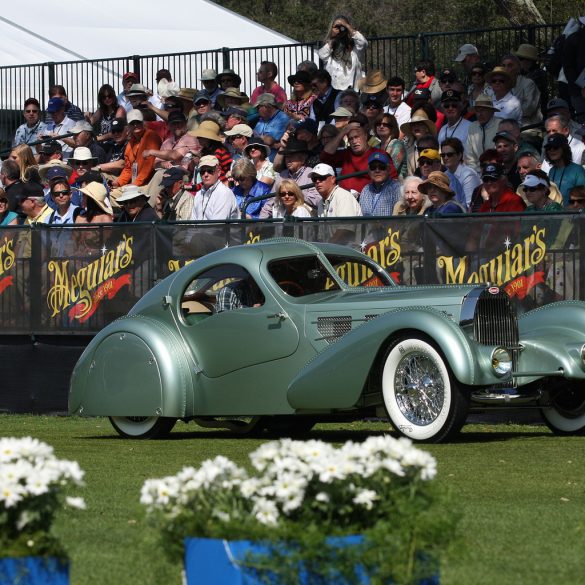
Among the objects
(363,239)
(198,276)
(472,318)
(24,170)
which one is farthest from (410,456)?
(24,170)

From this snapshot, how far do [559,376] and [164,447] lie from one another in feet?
10.6

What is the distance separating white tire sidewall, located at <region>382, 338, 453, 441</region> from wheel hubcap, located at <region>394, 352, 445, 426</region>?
0.03 metres

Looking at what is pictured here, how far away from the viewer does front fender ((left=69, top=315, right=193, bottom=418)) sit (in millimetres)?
12008

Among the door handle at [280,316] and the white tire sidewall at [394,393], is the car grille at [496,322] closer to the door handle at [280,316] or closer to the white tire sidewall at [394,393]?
the white tire sidewall at [394,393]

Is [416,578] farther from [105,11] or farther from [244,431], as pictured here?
[105,11]

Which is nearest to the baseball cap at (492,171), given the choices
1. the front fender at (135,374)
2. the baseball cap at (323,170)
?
the baseball cap at (323,170)

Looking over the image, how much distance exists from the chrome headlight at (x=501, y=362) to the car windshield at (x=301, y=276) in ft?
5.58

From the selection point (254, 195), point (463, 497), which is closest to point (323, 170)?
point (254, 195)

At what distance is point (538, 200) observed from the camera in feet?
45.2

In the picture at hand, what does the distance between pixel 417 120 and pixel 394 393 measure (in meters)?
6.31

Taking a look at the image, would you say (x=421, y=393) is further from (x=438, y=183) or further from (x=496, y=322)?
(x=438, y=183)

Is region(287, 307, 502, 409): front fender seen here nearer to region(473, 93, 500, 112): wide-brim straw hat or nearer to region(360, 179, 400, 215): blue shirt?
region(360, 179, 400, 215): blue shirt

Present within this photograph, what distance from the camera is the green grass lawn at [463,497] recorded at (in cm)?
564

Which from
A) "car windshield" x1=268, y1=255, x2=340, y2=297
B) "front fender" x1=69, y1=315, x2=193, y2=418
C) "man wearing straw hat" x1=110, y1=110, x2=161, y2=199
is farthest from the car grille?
"man wearing straw hat" x1=110, y1=110, x2=161, y2=199
